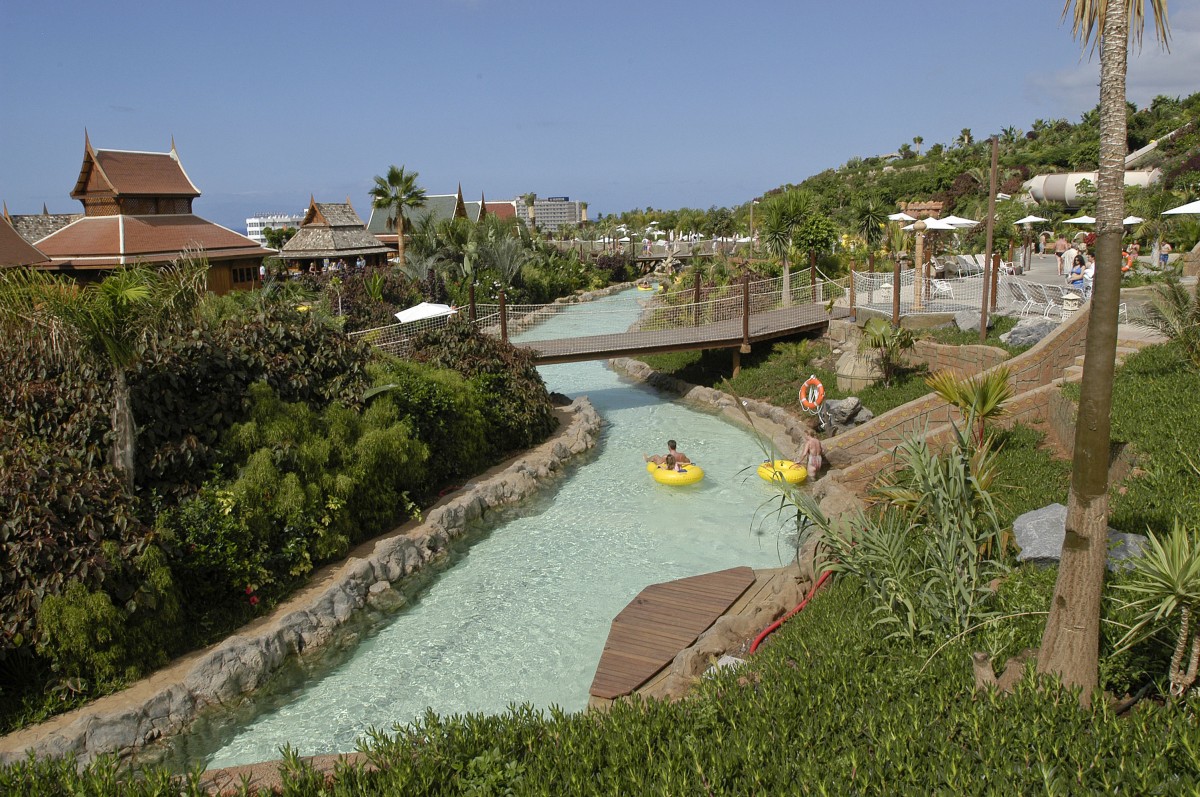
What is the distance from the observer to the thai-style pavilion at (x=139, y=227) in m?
20.1

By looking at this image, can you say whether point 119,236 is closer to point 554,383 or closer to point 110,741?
point 554,383

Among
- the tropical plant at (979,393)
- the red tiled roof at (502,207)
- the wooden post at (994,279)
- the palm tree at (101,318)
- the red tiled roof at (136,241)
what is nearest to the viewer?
the palm tree at (101,318)

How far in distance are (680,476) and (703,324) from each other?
768 cm

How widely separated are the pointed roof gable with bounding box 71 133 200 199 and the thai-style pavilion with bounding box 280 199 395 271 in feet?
25.3

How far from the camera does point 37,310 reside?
7.54 meters

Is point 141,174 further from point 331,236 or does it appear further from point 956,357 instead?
point 956,357

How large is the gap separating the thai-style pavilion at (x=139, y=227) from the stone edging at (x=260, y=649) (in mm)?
12050

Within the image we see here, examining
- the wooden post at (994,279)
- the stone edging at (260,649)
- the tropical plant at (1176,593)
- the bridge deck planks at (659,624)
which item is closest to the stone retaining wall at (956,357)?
the wooden post at (994,279)

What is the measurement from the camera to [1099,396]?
13.5 feet

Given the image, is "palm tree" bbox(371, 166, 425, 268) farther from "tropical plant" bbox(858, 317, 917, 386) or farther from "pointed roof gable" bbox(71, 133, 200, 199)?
"tropical plant" bbox(858, 317, 917, 386)

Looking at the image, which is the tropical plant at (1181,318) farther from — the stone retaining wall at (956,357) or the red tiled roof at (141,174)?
the red tiled roof at (141,174)

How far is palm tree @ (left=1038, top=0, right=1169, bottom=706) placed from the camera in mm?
A: 4102

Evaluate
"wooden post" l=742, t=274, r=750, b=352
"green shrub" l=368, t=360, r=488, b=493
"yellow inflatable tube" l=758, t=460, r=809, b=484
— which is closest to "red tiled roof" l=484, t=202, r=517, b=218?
"wooden post" l=742, t=274, r=750, b=352

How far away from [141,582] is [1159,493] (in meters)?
8.64
